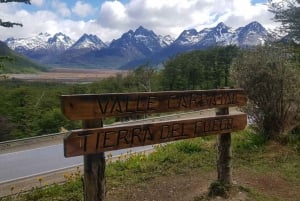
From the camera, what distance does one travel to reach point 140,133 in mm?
5570

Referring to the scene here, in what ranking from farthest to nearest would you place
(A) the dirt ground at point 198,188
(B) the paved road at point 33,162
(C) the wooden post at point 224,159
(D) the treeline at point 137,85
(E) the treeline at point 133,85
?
(D) the treeline at point 137,85, (E) the treeline at point 133,85, (B) the paved road at point 33,162, (C) the wooden post at point 224,159, (A) the dirt ground at point 198,188

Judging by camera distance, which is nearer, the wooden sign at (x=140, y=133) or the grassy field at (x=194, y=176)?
the wooden sign at (x=140, y=133)

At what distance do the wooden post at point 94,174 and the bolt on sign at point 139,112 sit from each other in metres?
0.11

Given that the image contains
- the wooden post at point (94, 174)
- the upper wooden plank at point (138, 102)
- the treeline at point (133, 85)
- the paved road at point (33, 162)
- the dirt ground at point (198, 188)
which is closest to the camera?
the upper wooden plank at point (138, 102)

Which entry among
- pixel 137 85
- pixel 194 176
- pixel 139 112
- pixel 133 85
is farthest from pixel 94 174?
pixel 133 85

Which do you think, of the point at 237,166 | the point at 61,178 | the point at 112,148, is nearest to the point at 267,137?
the point at 237,166

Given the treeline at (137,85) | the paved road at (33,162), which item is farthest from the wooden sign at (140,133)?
the treeline at (137,85)

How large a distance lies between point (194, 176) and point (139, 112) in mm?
2932

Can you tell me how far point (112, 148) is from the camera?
5262 millimetres

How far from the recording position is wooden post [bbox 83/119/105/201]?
16.9 feet

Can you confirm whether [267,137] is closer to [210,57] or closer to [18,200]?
[18,200]

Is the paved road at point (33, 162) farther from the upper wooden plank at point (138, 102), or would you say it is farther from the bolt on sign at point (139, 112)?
the upper wooden plank at point (138, 102)

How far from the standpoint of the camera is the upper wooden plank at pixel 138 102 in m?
4.91

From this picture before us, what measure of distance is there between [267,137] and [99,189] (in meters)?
6.12
